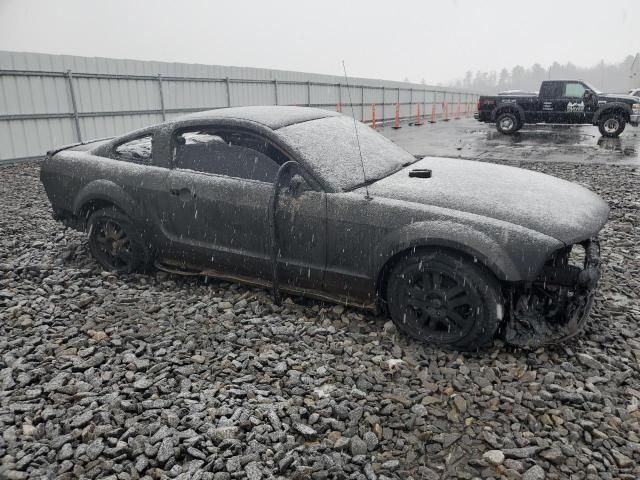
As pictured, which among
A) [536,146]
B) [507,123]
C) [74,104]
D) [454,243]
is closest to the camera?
[454,243]

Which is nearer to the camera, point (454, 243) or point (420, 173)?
point (454, 243)

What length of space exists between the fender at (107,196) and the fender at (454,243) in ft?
7.36

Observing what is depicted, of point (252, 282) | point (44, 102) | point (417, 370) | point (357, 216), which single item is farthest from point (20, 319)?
point (44, 102)

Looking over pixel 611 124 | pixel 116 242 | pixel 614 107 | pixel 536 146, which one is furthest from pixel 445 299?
pixel 611 124

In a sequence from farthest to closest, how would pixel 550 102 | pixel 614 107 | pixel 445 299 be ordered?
pixel 550 102
pixel 614 107
pixel 445 299

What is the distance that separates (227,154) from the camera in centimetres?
388

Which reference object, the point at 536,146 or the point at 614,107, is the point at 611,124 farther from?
the point at 536,146

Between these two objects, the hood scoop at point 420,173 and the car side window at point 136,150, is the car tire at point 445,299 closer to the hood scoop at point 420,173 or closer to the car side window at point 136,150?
the hood scoop at point 420,173

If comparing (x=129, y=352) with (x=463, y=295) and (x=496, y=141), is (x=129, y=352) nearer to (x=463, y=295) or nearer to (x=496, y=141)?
(x=463, y=295)

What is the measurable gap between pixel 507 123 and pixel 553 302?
1553 centimetres

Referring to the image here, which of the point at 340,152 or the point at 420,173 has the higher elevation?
the point at 340,152

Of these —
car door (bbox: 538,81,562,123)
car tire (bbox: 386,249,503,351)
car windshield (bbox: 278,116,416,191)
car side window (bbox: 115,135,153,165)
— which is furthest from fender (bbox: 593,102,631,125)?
car side window (bbox: 115,135,153,165)

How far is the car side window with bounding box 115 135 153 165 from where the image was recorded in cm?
421

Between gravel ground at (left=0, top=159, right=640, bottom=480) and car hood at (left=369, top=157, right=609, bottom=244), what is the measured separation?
0.81 meters
